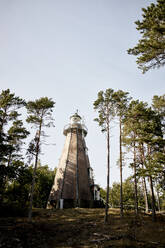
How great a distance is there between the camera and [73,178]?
2289 centimetres

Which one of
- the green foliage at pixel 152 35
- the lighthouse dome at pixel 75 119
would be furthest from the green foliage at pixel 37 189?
the green foliage at pixel 152 35

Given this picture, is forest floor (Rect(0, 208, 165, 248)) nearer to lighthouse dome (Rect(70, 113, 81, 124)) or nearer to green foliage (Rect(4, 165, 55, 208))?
green foliage (Rect(4, 165, 55, 208))

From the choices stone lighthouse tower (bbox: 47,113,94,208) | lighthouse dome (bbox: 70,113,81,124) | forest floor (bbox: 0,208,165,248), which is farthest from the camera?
lighthouse dome (bbox: 70,113,81,124)

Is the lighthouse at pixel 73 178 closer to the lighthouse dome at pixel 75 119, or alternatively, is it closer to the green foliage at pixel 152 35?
the lighthouse dome at pixel 75 119

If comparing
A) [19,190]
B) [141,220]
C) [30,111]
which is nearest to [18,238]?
[141,220]

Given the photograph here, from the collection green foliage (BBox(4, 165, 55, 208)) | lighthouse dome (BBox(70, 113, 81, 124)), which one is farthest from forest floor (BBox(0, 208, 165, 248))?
lighthouse dome (BBox(70, 113, 81, 124))

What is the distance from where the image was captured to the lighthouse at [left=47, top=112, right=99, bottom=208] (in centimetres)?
2147

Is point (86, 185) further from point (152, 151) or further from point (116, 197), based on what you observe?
point (116, 197)

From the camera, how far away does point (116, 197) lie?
42469mm

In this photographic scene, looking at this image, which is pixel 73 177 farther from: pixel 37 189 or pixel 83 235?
pixel 83 235

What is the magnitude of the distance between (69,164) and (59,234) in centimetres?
1360

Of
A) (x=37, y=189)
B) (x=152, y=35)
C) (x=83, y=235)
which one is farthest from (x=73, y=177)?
(x=152, y=35)

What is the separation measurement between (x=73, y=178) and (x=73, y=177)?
0.46ft

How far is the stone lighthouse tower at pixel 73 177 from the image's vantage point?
21.5 m
